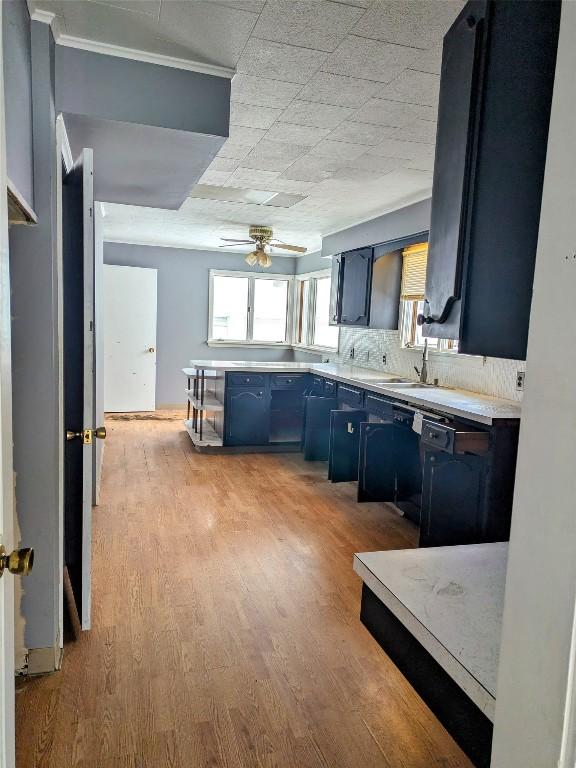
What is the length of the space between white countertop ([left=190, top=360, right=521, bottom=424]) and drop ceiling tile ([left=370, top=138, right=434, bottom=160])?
59.7 inches

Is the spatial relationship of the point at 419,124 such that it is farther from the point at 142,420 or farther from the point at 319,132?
the point at 142,420

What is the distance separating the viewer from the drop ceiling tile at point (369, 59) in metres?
2.04

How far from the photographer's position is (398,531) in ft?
12.0

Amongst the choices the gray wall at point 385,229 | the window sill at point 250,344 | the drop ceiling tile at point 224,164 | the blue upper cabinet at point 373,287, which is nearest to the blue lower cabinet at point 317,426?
the blue upper cabinet at point 373,287

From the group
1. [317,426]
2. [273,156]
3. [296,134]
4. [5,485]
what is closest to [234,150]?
[273,156]

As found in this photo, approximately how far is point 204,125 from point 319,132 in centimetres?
87

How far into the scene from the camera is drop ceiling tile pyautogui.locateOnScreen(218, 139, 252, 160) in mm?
3255

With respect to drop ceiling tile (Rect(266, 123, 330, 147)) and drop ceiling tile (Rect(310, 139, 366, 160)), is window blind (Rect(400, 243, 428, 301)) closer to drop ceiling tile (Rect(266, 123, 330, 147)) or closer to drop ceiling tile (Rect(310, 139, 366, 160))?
drop ceiling tile (Rect(310, 139, 366, 160))

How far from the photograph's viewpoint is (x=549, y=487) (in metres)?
0.66

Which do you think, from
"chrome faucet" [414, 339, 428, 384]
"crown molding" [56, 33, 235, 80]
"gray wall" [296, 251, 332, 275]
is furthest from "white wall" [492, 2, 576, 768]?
"gray wall" [296, 251, 332, 275]

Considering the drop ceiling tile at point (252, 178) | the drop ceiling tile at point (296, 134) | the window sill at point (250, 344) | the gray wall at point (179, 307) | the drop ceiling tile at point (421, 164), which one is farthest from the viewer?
the window sill at point (250, 344)

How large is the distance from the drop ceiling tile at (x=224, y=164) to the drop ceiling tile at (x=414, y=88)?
136 centimetres

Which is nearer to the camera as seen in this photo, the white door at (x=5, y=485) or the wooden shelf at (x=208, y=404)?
the white door at (x=5, y=485)

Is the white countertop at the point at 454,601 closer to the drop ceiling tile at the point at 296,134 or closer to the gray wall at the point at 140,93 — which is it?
the gray wall at the point at 140,93
